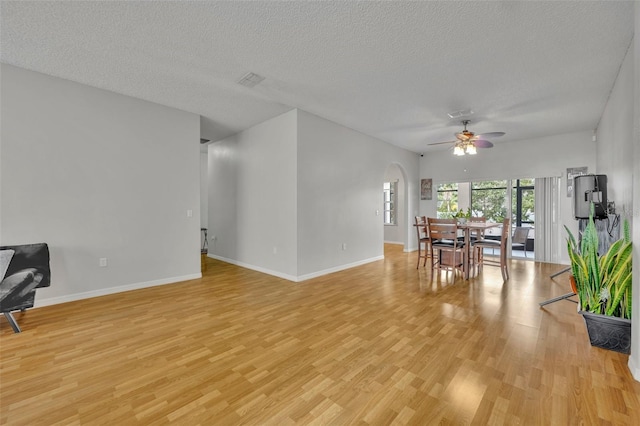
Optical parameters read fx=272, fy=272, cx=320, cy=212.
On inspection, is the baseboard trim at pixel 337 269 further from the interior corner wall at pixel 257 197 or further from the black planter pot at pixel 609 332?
the black planter pot at pixel 609 332

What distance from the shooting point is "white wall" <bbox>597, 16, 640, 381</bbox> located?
188 centimetres

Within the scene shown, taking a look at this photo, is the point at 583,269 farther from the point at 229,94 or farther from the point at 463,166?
the point at 463,166

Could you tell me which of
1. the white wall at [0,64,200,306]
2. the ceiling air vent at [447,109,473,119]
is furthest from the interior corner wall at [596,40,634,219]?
the white wall at [0,64,200,306]

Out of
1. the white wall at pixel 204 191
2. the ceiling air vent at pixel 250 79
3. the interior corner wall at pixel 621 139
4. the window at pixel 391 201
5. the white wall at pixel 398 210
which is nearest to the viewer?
the interior corner wall at pixel 621 139

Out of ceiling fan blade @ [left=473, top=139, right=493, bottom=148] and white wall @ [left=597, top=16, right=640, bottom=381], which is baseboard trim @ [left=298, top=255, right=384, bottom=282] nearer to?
ceiling fan blade @ [left=473, top=139, right=493, bottom=148]

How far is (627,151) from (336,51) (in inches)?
131

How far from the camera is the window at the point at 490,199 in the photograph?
671cm

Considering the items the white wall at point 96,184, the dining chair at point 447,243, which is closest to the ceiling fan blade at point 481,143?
the dining chair at point 447,243

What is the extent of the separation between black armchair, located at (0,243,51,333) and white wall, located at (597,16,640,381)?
16.7ft

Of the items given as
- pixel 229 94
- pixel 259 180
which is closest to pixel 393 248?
pixel 259 180

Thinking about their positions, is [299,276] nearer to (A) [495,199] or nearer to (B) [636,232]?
(B) [636,232]

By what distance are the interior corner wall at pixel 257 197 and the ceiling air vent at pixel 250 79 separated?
42.0 inches

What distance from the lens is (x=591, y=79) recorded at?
329cm

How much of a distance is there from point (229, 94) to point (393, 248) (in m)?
5.93
